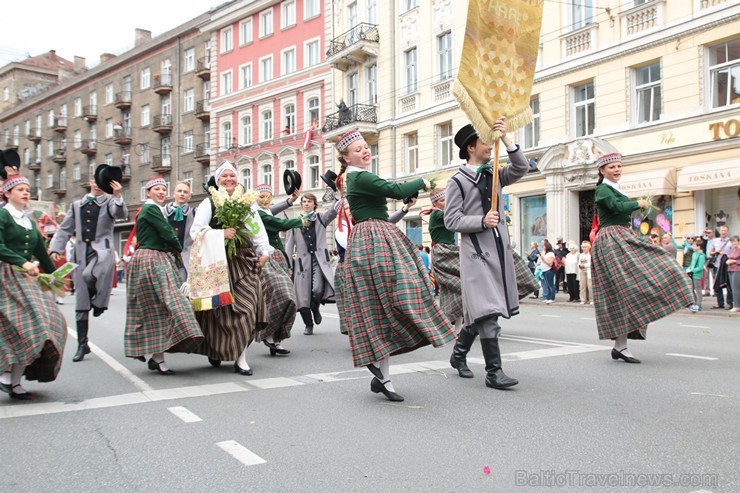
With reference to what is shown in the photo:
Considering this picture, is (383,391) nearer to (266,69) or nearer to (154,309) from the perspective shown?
(154,309)

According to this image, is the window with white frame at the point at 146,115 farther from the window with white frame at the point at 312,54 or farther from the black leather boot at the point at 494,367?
the black leather boot at the point at 494,367

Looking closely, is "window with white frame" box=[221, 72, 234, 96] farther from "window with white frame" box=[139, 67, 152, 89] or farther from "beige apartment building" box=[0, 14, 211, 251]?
"window with white frame" box=[139, 67, 152, 89]

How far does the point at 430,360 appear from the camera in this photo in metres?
7.41

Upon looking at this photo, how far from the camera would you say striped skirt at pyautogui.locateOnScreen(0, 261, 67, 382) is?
213 inches

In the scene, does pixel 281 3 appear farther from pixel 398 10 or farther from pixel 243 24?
pixel 398 10

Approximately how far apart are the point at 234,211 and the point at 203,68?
41.9 meters

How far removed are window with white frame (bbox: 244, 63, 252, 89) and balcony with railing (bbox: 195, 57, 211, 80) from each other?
3616 millimetres

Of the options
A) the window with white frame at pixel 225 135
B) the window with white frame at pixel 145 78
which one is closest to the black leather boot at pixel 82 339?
the window with white frame at pixel 225 135

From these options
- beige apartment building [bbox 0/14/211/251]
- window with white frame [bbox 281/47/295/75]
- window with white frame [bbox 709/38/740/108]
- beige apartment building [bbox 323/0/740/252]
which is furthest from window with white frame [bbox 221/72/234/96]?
window with white frame [bbox 709/38/740/108]

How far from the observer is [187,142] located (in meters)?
48.8

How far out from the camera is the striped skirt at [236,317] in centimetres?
695

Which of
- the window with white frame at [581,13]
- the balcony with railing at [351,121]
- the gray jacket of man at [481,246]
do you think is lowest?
the gray jacket of man at [481,246]

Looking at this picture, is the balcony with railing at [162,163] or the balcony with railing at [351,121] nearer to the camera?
the balcony with railing at [351,121]

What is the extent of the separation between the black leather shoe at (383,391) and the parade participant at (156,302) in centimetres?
201
